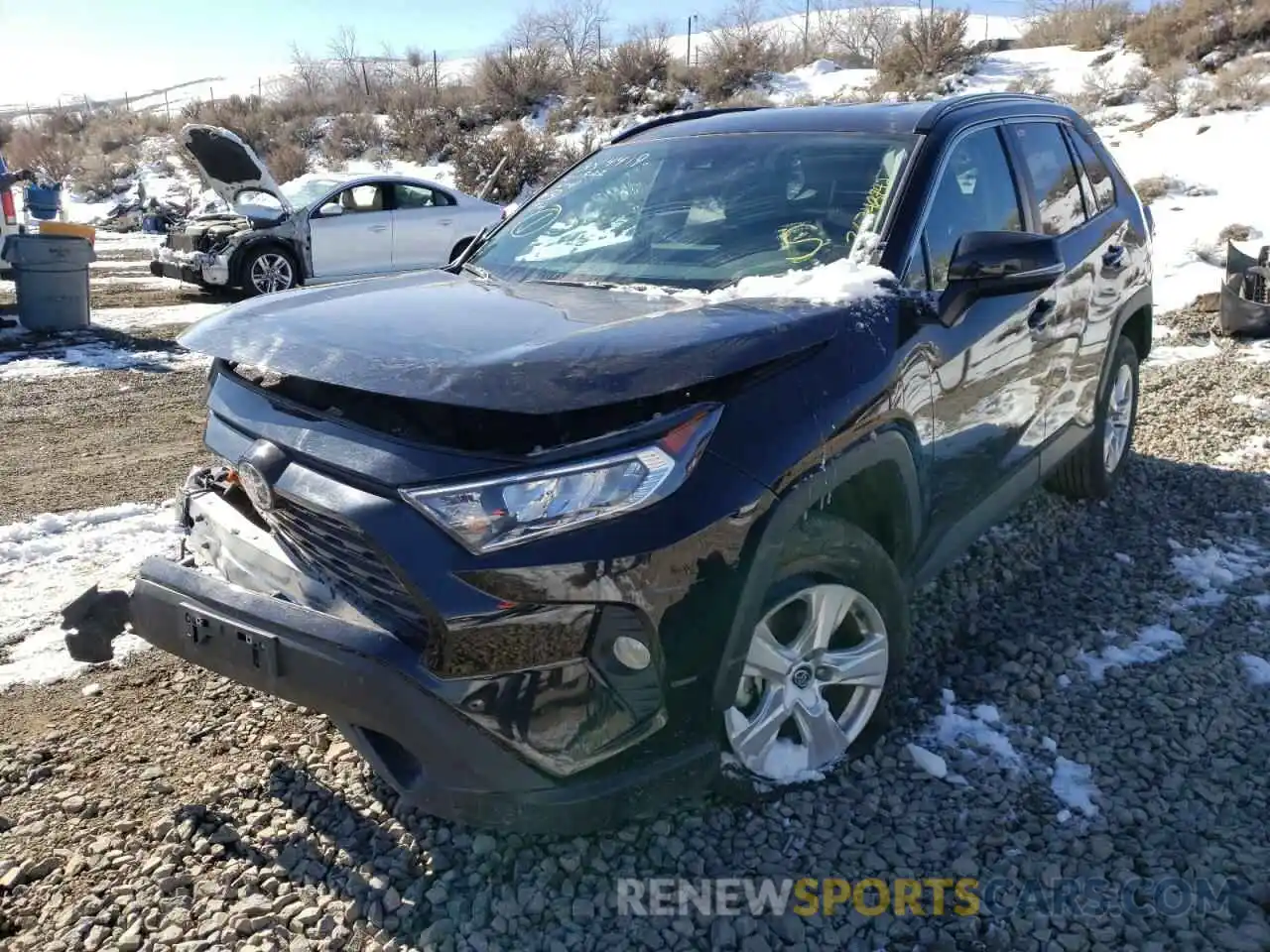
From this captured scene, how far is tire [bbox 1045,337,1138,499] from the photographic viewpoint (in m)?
4.79

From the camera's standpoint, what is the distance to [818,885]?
254cm

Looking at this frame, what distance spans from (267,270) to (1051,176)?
9975 millimetres

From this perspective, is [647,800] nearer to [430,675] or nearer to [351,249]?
[430,675]

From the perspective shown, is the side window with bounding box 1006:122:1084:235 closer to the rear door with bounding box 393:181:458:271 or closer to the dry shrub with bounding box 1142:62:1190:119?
the rear door with bounding box 393:181:458:271

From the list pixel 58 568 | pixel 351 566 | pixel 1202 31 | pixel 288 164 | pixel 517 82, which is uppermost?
pixel 517 82

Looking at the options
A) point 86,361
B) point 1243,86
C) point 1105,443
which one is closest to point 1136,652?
point 1105,443

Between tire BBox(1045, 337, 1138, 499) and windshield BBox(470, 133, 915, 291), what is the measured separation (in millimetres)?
1985

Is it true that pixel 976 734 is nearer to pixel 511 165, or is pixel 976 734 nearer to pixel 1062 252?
pixel 1062 252

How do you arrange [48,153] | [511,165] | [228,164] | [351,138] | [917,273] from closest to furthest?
[917,273] → [228,164] → [511,165] → [351,138] → [48,153]

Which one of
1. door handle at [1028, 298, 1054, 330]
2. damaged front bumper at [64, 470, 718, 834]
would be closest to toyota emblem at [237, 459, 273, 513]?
damaged front bumper at [64, 470, 718, 834]

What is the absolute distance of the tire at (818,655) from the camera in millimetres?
2549

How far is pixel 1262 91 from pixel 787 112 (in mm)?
16872

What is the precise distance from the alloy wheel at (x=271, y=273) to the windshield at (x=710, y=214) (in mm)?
8937

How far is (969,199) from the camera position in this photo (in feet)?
11.6
